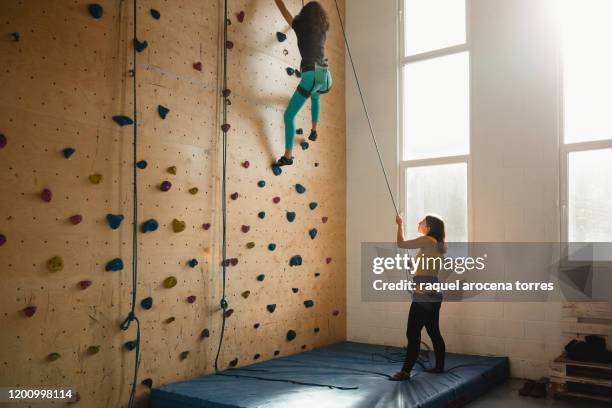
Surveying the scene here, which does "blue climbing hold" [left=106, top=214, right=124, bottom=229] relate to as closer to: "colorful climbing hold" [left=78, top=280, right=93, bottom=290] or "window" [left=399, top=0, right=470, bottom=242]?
"colorful climbing hold" [left=78, top=280, right=93, bottom=290]

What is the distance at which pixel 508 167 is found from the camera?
4793mm

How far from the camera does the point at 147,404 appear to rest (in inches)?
143

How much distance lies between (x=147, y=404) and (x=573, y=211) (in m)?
3.69

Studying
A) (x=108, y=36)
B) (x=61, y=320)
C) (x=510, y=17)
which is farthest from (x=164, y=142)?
(x=510, y=17)

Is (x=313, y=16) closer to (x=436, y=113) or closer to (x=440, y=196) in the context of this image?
(x=436, y=113)

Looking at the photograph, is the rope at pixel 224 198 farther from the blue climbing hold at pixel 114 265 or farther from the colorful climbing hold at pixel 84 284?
the colorful climbing hold at pixel 84 284

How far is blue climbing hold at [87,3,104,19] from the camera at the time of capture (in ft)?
10.9

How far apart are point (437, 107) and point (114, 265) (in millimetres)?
3404

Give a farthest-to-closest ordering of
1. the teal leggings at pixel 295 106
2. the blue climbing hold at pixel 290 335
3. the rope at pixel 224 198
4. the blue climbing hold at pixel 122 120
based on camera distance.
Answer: the blue climbing hold at pixel 290 335, the teal leggings at pixel 295 106, the rope at pixel 224 198, the blue climbing hold at pixel 122 120

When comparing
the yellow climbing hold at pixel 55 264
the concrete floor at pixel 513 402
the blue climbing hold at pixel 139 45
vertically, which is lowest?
the concrete floor at pixel 513 402

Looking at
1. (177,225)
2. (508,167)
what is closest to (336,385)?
(177,225)

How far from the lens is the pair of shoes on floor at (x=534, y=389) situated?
13.3 feet

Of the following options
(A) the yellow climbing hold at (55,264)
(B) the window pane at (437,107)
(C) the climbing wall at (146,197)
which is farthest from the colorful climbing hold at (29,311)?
(B) the window pane at (437,107)

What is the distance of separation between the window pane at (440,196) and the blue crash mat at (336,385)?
1225 millimetres
